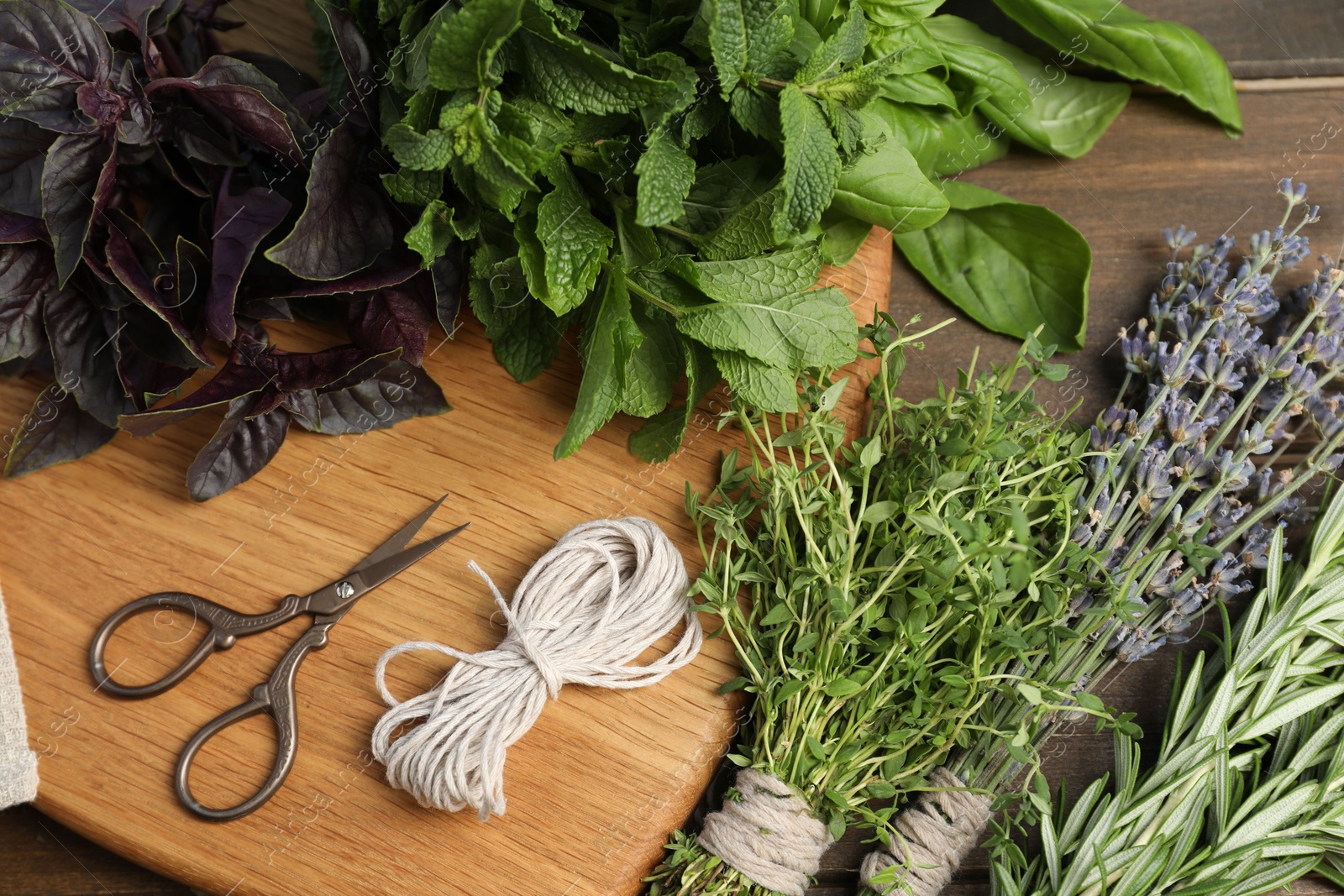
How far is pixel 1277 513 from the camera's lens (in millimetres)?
1203

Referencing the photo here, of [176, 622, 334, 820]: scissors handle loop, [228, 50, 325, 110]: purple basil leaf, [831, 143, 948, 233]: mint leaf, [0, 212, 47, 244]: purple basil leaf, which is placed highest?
[831, 143, 948, 233]: mint leaf

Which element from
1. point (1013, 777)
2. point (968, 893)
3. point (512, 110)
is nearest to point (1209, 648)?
point (1013, 777)

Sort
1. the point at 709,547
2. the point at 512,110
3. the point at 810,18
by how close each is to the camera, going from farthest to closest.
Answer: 1. the point at 709,547
2. the point at 810,18
3. the point at 512,110

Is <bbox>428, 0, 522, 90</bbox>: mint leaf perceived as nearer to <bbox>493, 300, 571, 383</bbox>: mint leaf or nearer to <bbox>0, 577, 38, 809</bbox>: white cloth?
<bbox>493, 300, 571, 383</bbox>: mint leaf

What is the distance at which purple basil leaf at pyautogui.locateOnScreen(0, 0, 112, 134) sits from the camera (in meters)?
0.95

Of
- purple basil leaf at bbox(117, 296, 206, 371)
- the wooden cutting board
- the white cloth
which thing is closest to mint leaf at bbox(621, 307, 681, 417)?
the wooden cutting board

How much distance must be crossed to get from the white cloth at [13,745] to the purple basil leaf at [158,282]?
0.46 m

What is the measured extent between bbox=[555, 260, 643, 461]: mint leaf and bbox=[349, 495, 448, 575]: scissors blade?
23 cm

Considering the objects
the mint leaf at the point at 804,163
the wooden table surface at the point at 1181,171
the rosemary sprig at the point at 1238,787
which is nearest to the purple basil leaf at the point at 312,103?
the wooden table surface at the point at 1181,171

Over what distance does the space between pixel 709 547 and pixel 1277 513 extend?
0.74 metres

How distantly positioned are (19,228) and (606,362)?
2.25 ft

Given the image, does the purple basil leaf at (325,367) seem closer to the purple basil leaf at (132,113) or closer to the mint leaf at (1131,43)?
the purple basil leaf at (132,113)

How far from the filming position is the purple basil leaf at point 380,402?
3.80 feet

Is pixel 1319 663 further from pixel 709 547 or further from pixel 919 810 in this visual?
pixel 709 547
